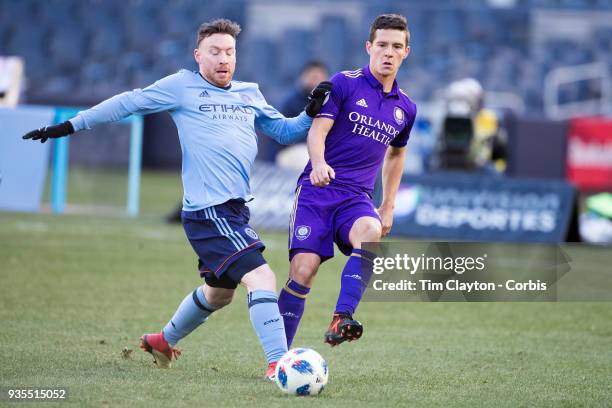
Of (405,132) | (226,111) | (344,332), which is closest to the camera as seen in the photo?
(344,332)

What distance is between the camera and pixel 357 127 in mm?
6414

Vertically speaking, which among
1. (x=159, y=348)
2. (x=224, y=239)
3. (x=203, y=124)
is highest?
(x=203, y=124)

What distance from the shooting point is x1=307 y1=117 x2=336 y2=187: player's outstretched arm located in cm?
606

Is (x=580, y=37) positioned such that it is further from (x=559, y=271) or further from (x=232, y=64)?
(x=232, y=64)

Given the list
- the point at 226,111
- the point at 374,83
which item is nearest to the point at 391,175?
the point at 374,83

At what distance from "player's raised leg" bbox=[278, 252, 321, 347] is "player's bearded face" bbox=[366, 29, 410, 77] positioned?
47.2 inches

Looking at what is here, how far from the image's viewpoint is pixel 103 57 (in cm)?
2388

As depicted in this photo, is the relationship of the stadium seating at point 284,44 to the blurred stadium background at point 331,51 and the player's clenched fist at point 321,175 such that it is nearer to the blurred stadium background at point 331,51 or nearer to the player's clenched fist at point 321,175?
the blurred stadium background at point 331,51

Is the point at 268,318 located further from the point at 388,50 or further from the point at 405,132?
the point at 388,50

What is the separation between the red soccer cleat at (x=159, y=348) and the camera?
21.0 feet

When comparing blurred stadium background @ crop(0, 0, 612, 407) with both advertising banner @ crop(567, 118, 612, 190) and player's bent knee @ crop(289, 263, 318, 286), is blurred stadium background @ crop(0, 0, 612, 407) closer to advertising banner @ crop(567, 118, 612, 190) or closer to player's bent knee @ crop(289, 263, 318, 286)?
advertising banner @ crop(567, 118, 612, 190)

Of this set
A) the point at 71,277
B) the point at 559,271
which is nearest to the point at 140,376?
the point at 71,277

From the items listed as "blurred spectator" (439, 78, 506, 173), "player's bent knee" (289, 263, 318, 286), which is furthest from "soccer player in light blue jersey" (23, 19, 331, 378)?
"blurred spectator" (439, 78, 506, 173)

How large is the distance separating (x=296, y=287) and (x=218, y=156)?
0.91 m
